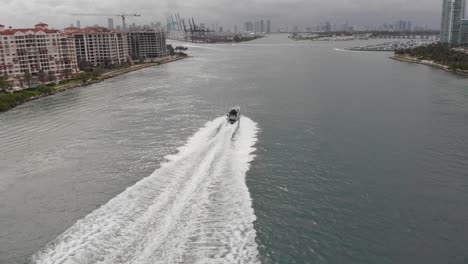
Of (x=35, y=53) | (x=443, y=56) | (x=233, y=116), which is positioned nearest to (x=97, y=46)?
(x=35, y=53)

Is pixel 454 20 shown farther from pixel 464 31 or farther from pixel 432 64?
pixel 432 64

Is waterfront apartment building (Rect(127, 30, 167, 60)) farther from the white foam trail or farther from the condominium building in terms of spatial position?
the white foam trail

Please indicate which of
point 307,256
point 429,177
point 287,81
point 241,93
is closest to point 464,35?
point 287,81

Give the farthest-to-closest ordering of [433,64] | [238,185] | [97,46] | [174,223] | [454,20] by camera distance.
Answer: [454,20] < [97,46] < [433,64] < [238,185] < [174,223]

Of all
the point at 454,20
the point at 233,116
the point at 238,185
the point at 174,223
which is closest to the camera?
the point at 174,223

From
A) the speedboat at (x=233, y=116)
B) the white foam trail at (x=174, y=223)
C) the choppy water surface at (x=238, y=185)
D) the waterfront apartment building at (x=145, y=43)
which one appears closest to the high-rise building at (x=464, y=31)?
the waterfront apartment building at (x=145, y=43)

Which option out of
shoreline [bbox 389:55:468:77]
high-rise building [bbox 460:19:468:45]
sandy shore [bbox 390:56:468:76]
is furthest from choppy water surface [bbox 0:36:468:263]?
high-rise building [bbox 460:19:468:45]

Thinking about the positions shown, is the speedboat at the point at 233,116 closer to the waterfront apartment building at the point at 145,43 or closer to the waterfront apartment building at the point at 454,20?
the waterfront apartment building at the point at 145,43
